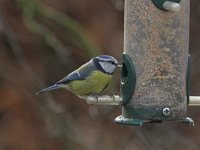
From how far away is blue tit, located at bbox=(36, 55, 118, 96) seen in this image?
757cm

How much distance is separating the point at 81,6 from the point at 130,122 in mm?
3863

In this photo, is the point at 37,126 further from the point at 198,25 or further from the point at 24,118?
the point at 198,25

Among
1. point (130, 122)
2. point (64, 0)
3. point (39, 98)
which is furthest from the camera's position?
point (64, 0)

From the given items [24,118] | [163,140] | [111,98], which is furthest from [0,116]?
[111,98]

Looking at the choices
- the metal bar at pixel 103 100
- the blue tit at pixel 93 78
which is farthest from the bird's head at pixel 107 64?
the metal bar at pixel 103 100

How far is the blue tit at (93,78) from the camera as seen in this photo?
24.8 feet

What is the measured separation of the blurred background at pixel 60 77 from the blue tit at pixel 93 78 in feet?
6.42

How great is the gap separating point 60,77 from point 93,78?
302cm

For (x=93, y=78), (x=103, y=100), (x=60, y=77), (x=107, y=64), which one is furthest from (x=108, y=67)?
(x=60, y=77)

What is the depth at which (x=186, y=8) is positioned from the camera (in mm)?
7488

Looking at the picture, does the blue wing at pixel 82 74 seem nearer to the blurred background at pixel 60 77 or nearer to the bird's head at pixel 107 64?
the bird's head at pixel 107 64

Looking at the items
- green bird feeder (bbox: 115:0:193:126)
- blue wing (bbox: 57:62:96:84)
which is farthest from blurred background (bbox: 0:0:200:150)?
green bird feeder (bbox: 115:0:193:126)

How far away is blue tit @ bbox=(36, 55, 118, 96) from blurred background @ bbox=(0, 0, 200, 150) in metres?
1.96

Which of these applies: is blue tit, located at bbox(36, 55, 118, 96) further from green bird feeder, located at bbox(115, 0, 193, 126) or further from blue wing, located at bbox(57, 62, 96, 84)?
green bird feeder, located at bbox(115, 0, 193, 126)
